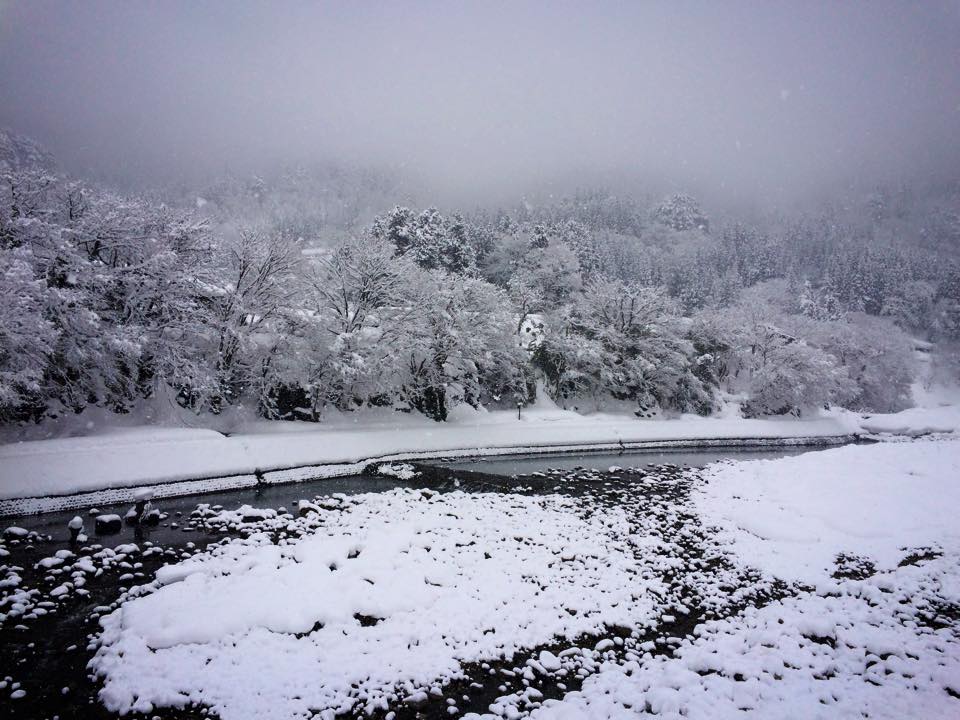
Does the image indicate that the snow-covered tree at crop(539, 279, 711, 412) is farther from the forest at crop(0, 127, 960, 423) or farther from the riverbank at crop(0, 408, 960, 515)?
the riverbank at crop(0, 408, 960, 515)

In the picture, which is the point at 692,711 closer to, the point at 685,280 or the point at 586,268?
the point at 586,268

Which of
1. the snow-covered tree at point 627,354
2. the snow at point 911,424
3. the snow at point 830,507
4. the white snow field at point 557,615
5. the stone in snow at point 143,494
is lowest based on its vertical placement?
the snow at point 911,424

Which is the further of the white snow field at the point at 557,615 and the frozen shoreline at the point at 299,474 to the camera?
the frozen shoreline at the point at 299,474

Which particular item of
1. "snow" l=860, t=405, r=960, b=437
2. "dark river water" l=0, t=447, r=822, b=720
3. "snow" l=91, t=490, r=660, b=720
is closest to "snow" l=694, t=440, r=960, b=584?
"dark river water" l=0, t=447, r=822, b=720

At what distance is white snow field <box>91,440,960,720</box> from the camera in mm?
8438

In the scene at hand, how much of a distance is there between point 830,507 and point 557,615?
1576 centimetres

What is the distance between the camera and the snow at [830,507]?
15.8 m

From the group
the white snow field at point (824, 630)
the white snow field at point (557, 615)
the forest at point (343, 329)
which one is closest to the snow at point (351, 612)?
the white snow field at point (557, 615)

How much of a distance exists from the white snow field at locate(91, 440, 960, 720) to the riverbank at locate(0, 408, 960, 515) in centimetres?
513

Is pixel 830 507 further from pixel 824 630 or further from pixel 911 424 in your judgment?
pixel 911 424

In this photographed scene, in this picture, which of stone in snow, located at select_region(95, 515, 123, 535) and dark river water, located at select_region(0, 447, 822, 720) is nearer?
dark river water, located at select_region(0, 447, 822, 720)

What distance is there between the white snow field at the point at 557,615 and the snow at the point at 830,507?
0.48ft

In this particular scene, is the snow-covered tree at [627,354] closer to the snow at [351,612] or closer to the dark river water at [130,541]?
the dark river water at [130,541]

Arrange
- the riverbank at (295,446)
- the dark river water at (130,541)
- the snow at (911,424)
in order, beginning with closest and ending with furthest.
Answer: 1. the dark river water at (130,541)
2. the riverbank at (295,446)
3. the snow at (911,424)
